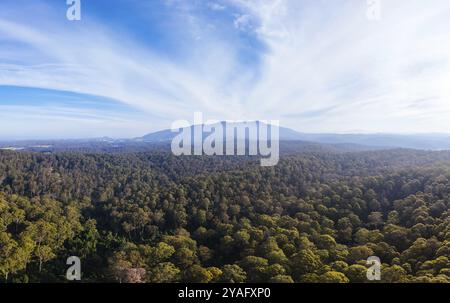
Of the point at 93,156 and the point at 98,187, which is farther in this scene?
the point at 93,156

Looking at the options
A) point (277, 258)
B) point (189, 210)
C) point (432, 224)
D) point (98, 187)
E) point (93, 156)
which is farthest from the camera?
point (93, 156)

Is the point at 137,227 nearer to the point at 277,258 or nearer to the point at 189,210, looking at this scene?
the point at 189,210

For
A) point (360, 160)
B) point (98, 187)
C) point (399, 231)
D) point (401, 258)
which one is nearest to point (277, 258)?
point (401, 258)
